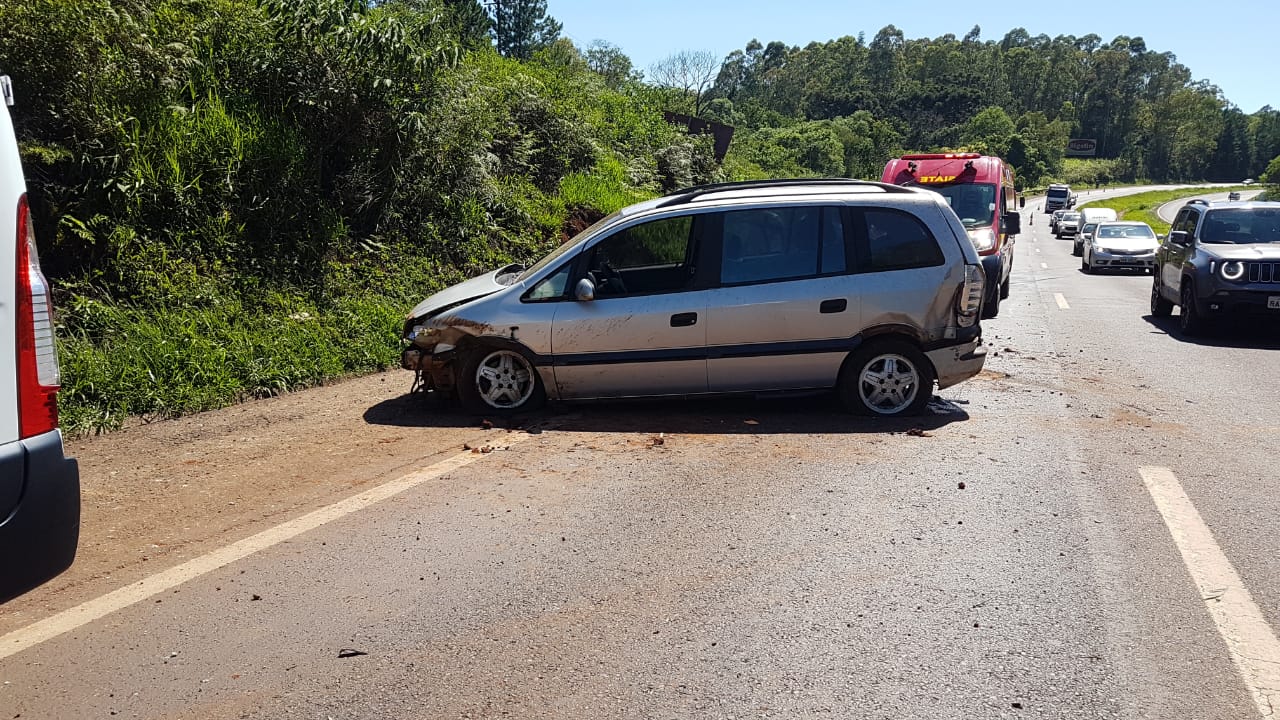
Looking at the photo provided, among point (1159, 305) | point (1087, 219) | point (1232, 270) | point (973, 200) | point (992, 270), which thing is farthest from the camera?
point (1087, 219)

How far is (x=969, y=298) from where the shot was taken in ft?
26.1

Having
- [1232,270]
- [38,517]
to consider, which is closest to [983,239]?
[1232,270]

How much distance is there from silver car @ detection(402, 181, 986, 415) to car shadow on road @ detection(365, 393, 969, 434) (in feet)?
0.58

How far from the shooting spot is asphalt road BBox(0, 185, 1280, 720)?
12.1ft

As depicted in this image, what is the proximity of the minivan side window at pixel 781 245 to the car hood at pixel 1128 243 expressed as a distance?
20.4m

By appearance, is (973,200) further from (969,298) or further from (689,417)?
(689,417)

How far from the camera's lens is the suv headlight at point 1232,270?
1241 centimetres

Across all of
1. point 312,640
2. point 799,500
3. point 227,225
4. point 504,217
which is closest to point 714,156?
point 504,217

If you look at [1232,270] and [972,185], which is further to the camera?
[972,185]

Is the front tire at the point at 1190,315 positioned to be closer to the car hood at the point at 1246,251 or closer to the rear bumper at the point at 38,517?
the car hood at the point at 1246,251

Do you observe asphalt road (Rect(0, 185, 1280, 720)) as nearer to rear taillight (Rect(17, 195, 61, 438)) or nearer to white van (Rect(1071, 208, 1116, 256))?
rear taillight (Rect(17, 195, 61, 438))

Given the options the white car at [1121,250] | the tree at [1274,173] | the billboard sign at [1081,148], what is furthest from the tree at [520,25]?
the billboard sign at [1081,148]

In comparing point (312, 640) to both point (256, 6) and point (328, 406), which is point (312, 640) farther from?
point (256, 6)

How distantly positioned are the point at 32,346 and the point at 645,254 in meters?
5.41
